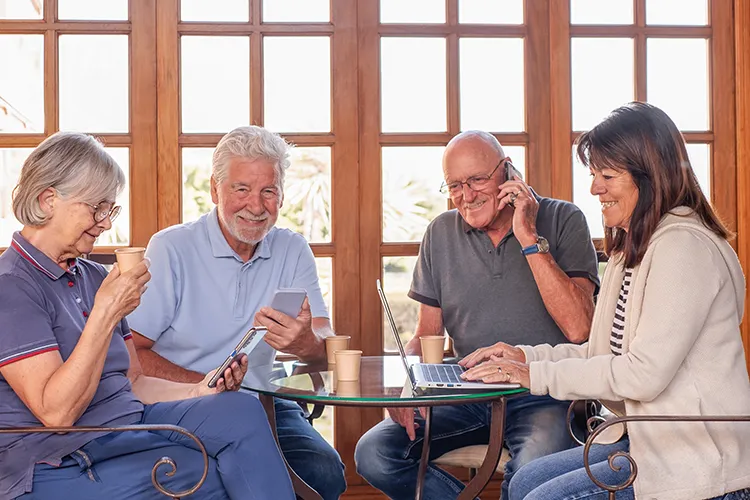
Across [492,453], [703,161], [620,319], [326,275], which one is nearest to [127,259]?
[492,453]

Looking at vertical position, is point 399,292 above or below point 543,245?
below

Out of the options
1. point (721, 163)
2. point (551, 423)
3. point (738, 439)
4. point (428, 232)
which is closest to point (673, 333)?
point (738, 439)

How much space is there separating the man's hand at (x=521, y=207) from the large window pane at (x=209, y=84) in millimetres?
1202

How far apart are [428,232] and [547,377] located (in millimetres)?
1126

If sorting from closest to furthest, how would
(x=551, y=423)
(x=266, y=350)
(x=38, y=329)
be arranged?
1. (x=38, y=329)
2. (x=551, y=423)
3. (x=266, y=350)

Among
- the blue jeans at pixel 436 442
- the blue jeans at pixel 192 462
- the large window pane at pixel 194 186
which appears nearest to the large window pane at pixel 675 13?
the blue jeans at pixel 436 442

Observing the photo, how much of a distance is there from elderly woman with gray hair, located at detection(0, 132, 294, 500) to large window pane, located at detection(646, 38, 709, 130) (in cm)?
237

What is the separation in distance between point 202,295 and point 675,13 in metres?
2.34

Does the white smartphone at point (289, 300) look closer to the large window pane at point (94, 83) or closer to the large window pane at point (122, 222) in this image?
the large window pane at point (122, 222)

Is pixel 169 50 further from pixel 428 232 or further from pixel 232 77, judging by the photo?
pixel 428 232

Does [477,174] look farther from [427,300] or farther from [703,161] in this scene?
[703,161]

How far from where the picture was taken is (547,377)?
6.85ft

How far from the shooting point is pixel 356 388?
2252 millimetres

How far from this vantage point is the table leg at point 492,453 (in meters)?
2.32
